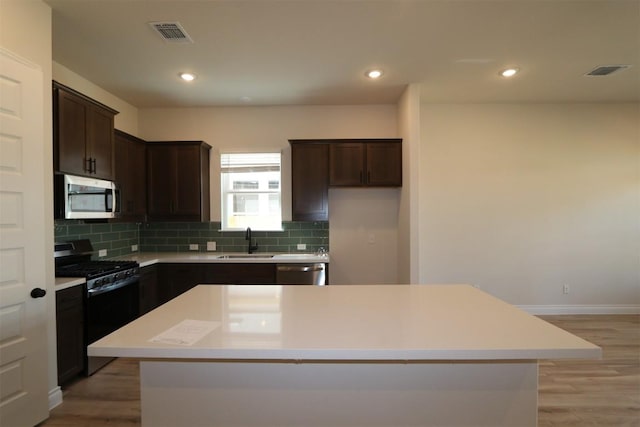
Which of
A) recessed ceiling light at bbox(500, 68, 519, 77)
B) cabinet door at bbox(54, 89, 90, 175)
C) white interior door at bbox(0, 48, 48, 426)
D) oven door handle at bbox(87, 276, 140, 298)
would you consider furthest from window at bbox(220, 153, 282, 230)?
recessed ceiling light at bbox(500, 68, 519, 77)

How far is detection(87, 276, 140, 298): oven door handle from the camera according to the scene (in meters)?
2.67

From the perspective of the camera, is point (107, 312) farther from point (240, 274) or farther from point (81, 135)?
point (81, 135)

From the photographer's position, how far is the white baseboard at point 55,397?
229 centimetres

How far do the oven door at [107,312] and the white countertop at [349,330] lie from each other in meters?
1.40

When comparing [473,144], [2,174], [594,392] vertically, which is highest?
[473,144]

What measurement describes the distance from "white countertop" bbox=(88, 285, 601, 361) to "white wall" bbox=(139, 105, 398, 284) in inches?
91.1

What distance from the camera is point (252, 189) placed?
14.3 feet

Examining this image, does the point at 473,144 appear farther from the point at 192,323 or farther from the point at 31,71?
the point at 31,71

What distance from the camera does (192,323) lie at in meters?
1.45

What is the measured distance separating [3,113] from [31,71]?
14.8 inches

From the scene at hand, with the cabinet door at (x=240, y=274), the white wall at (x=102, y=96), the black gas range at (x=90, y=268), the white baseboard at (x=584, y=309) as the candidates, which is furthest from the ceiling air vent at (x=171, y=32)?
the white baseboard at (x=584, y=309)

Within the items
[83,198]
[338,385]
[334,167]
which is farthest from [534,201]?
[83,198]

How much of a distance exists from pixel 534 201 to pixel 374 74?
2.94 m

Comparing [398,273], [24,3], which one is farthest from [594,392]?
[24,3]
